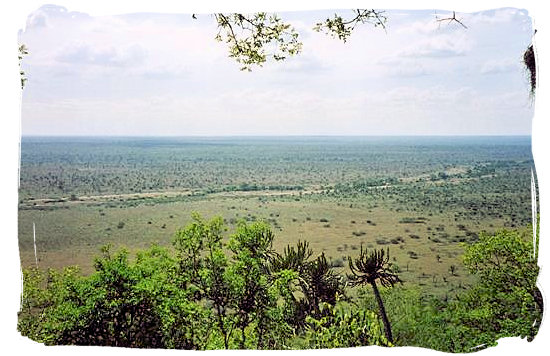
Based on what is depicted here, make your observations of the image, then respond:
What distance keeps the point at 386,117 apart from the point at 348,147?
0.24m

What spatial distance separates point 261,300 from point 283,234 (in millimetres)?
333

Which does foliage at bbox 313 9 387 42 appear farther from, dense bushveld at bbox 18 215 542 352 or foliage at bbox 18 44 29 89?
foliage at bbox 18 44 29 89

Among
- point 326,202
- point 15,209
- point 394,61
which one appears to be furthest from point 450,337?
point 15,209

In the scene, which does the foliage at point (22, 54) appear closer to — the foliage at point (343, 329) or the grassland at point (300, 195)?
the grassland at point (300, 195)

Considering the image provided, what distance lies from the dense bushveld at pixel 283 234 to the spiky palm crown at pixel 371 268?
0.09 ft

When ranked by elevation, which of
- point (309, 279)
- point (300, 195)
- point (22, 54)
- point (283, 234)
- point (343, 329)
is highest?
point (22, 54)

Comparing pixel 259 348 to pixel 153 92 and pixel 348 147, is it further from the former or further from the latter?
pixel 153 92

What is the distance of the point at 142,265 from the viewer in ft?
12.0

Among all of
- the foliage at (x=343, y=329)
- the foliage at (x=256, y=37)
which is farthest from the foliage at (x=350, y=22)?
the foliage at (x=343, y=329)

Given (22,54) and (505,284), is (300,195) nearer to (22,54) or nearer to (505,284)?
(505,284)

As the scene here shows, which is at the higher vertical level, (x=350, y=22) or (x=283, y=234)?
(x=350, y=22)

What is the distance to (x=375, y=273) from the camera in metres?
3.64

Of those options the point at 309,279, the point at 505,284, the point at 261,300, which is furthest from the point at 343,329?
the point at 505,284

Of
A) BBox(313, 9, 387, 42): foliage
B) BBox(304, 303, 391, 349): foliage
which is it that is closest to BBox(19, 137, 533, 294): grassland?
BBox(304, 303, 391, 349): foliage
